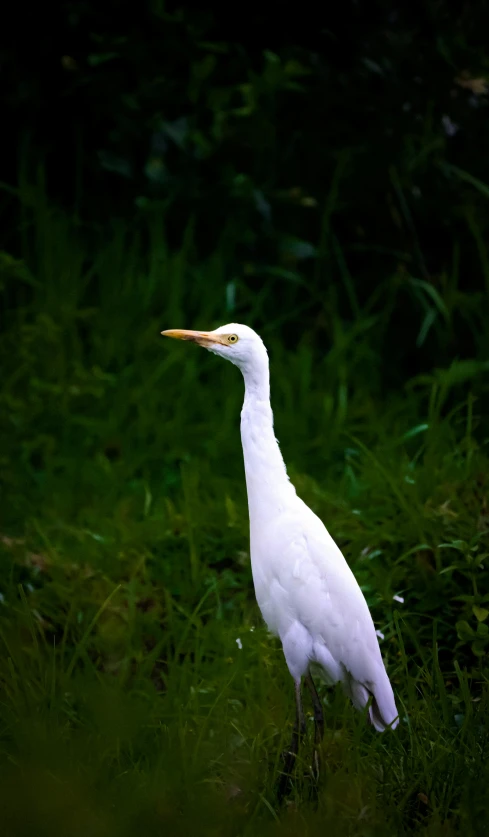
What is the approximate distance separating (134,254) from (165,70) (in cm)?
91

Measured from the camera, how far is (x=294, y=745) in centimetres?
265

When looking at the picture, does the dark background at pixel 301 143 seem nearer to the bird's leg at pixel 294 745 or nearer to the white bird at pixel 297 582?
the white bird at pixel 297 582

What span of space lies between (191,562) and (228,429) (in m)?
0.95

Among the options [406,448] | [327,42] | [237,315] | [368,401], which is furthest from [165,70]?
[406,448]

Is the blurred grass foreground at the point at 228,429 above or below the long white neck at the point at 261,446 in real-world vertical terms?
below

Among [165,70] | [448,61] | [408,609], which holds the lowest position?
[408,609]

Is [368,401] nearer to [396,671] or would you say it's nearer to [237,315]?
[237,315]

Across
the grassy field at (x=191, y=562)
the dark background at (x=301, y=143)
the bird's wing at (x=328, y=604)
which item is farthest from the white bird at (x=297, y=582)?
the dark background at (x=301, y=143)

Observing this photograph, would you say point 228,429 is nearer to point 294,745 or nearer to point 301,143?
point 301,143

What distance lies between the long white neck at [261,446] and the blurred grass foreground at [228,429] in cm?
52

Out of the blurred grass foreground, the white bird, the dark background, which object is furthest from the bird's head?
the dark background

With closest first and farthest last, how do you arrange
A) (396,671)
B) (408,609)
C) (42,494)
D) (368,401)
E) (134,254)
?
(396,671) < (408,609) < (42,494) < (368,401) < (134,254)

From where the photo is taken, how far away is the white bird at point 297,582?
2.71 m

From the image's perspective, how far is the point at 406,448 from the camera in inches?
165
